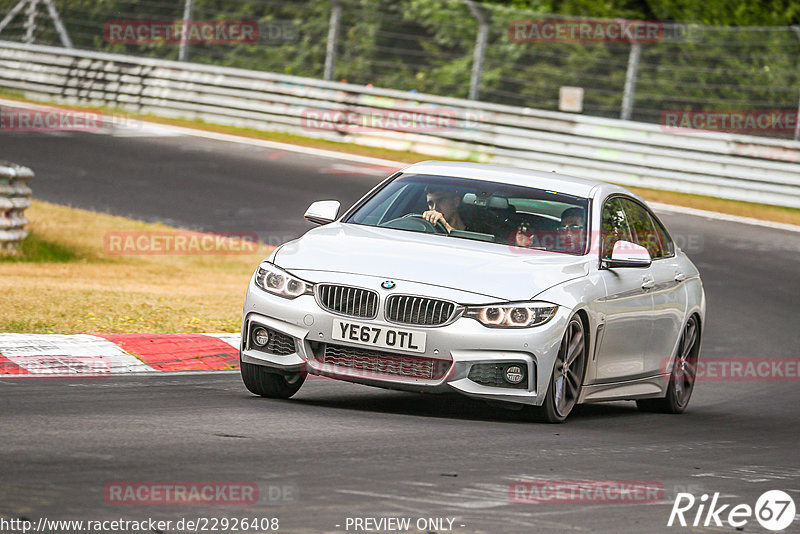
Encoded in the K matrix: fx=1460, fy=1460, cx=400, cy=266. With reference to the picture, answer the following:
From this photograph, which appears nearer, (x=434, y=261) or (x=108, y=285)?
(x=434, y=261)

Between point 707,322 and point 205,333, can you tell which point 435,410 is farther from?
point 707,322

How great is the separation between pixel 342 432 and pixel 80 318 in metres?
4.35

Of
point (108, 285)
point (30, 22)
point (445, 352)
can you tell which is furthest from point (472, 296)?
point (30, 22)

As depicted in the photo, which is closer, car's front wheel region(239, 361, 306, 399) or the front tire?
car's front wheel region(239, 361, 306, 399)

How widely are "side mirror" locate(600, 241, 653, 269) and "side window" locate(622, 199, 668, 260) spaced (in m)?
0.98

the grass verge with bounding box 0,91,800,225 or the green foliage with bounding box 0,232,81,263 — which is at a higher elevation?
the grass verge with bounding box 0,91,800,225

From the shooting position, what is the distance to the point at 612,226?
956cm

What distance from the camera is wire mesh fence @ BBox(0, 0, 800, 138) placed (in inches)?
949

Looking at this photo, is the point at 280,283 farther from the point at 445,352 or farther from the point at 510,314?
the point at 510,314

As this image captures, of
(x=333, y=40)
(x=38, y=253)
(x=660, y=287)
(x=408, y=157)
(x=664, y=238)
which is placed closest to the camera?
(x=660, y=287)

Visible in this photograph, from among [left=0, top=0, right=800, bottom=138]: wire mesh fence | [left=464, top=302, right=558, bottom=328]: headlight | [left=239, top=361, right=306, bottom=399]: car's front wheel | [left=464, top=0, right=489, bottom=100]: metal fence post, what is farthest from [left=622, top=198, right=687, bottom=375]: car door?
[left=464, top=0, right=489, bottom=100]: metal fence post

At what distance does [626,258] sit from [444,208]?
118 centimetres

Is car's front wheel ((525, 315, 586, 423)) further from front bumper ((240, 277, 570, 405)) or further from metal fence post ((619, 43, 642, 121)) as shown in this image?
metal fence post ((619, 43, 642, 121))

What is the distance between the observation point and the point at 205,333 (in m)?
11.2
